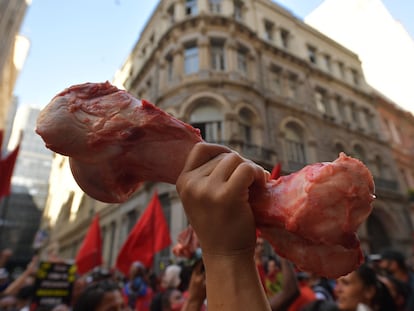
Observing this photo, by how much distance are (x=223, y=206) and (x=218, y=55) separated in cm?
1419

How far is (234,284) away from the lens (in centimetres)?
68

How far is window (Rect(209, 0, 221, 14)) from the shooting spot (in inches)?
589

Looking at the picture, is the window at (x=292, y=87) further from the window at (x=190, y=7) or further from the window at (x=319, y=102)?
the window at (x=190, y=7)

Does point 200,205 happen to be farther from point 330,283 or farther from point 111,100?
point 330,283

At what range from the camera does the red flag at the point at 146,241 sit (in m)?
5.43

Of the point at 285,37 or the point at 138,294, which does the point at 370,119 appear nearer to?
the point at 285,37

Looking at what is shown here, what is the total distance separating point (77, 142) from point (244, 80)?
516 inches

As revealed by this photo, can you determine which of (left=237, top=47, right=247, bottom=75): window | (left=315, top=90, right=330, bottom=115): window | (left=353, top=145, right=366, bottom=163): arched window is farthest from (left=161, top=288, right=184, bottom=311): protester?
(left=353, top=145, right=366, bottom=163): arched window

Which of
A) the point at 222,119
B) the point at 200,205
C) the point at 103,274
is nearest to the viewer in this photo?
the point at 200,205

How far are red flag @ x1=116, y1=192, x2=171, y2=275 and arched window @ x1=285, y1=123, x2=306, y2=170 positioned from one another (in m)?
9.35

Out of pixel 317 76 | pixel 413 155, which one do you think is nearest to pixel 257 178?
pixel 317 76

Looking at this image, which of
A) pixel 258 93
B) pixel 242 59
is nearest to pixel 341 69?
pixel 242 59

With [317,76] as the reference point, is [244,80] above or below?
below

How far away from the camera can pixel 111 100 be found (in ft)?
3.16
